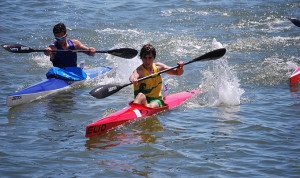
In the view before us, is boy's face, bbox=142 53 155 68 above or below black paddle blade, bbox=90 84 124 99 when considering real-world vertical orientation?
above

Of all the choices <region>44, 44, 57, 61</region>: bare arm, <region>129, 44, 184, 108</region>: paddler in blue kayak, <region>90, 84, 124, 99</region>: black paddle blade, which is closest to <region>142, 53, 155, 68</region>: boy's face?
<region>129, 44, 184, 108</region>: paddler in blue kayak

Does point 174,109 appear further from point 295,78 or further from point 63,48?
point 295,78

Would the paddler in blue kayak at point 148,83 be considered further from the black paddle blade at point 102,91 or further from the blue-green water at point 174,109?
the black paddle blade at point 102,91

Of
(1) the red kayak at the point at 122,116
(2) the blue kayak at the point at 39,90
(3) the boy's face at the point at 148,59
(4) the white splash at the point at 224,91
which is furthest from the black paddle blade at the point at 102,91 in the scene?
(4) the white splash at the point at 224,91

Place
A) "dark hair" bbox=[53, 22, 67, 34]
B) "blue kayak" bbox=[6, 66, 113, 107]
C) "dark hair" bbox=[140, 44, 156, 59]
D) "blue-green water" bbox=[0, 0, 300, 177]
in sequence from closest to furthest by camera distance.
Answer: "blue-green water" bbox=[0, 0, 300, 177] → "dark hair" bbox=[140, 44, 156, 59] → "blue kayak" bbox=[6, 66, 113, 107] → "dark hair" bbox=[53, 22, 67, 34]

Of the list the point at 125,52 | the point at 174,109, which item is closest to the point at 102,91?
the point at 174,109

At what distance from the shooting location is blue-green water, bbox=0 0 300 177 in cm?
498

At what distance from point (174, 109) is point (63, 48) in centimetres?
304

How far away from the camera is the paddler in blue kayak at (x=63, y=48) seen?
8.44 m

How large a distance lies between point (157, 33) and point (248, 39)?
10.6ft

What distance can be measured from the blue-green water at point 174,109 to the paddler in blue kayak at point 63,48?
65 cm

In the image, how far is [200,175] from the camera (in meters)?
4.71

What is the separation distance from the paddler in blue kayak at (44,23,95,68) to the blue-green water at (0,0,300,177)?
65 cm

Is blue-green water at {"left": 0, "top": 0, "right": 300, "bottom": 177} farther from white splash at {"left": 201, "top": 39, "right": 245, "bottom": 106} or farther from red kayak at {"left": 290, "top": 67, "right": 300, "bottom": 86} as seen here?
red kayak at {"left": 290, "top": 67, "right": 300, "bottom": 86}
